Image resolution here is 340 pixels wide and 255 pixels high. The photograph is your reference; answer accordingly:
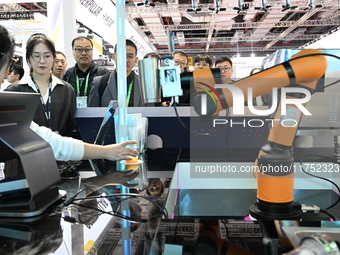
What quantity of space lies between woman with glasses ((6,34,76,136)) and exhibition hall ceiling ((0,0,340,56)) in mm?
3092

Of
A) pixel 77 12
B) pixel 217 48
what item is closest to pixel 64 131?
pixel 77 12

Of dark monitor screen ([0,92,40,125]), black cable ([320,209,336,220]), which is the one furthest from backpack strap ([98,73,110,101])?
black cable ([320,209,336,220])

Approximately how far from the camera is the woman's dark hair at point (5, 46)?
76 cm

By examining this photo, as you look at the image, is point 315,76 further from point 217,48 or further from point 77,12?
point 217,48

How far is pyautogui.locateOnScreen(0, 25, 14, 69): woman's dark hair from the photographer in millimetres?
758

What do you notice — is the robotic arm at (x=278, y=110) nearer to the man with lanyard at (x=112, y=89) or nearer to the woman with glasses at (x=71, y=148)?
the woman with glasses at (x=71, y=148)

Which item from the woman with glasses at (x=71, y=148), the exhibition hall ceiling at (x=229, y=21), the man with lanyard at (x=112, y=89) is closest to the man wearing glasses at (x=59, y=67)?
the man with lanyard at (x=112, y=89)

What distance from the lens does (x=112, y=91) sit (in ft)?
7.94

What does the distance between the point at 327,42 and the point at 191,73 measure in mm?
7899

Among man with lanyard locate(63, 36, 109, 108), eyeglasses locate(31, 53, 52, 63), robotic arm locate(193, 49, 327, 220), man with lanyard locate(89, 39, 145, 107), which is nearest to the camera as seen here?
robotic arm locate(193, 49, 327, 220)

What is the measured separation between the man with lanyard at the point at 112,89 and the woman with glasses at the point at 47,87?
0.28 m

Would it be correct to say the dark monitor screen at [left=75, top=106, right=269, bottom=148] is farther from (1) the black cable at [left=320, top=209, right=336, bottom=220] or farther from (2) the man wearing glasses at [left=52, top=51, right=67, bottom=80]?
(2) the man wearing glasses at [left=52, top=51, right=67, bottom=80]

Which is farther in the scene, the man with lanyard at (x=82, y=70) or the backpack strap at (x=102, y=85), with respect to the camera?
→ the man with lanyard at (x=82, y=70)

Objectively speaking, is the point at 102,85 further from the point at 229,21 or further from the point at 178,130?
the point at 229,21
